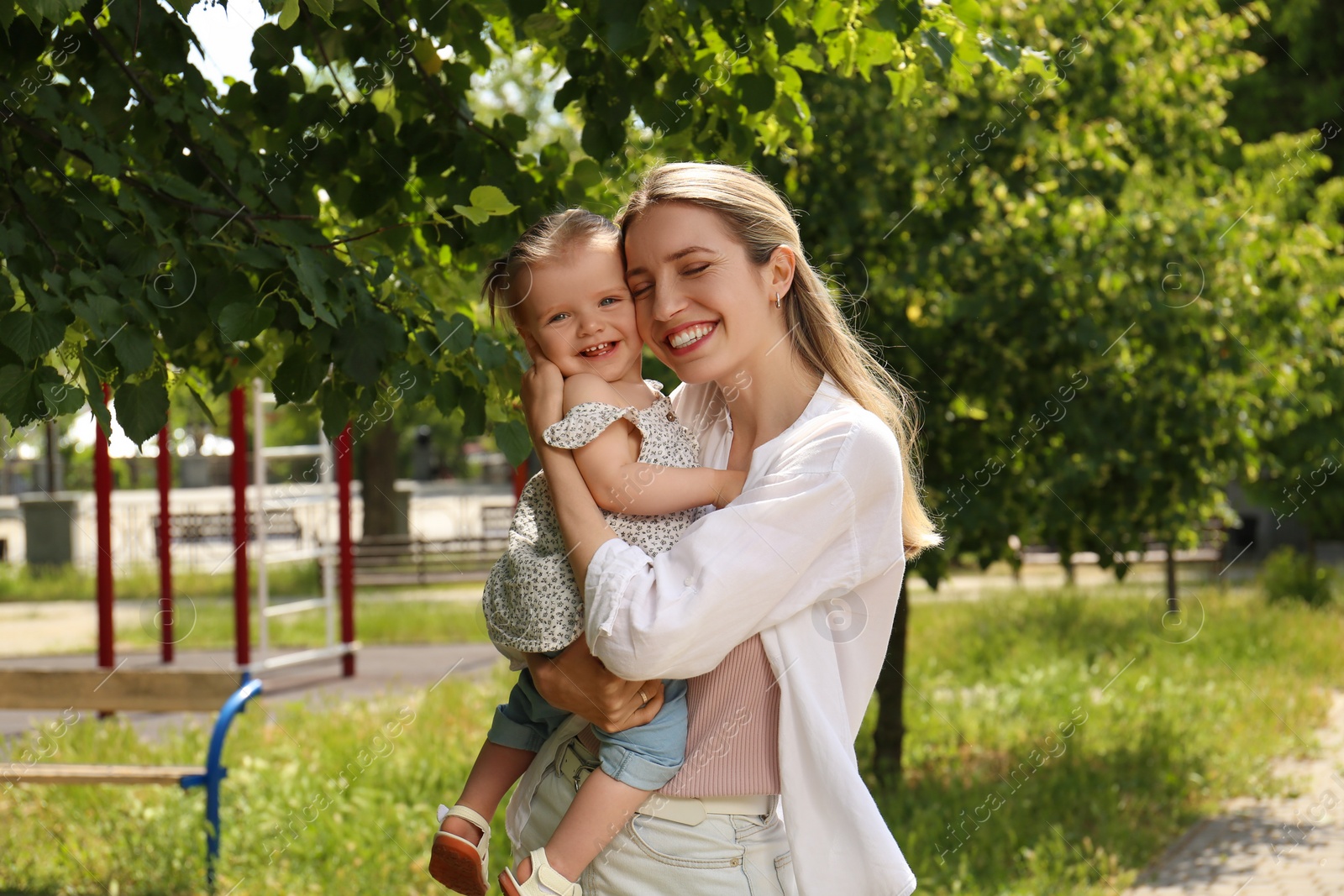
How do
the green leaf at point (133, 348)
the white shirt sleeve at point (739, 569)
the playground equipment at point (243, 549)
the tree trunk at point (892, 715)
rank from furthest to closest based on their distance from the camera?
the playground equipment at point (243, 549) < the tree trunk at point (892, 715) < the green leaf at point (133, 348) < the white shirt sleeve at point (739, 569)

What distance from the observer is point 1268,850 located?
6.05 meters

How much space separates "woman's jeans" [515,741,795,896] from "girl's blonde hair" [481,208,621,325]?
90cm

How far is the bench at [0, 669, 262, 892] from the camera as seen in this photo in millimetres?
5027

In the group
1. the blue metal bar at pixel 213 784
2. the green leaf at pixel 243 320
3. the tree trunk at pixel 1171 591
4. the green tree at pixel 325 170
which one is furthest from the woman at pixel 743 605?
the tree trunk at pixel 1171 591

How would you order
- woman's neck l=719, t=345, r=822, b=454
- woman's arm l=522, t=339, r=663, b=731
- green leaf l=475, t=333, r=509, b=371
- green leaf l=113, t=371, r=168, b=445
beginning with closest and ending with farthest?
woman's arm l=522, t=339, r=663, b=731
woman's neck l=719, t=345, r=822, b=454
green leaf l=113, t=371, r=168, b=445
green leaf l=475, t=333, r=509, b=371

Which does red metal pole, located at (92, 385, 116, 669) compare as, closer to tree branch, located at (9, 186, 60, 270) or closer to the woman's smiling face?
tree branch, located at (9, 186, 60, 270)

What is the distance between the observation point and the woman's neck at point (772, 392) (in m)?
2.16

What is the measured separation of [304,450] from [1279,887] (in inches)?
314

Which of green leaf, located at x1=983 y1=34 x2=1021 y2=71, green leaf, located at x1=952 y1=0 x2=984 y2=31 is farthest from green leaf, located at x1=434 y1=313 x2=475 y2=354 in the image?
green leaf, located at x1=983 y1=34 x2=1021 y2=71

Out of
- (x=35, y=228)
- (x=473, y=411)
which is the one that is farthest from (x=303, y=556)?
(x=35, y=228)

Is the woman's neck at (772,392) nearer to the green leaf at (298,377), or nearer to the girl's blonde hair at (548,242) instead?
the girl's blonde hair at (548,242)

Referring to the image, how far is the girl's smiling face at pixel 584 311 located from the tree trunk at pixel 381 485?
17.0 meters

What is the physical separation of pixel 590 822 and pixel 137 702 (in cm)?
484

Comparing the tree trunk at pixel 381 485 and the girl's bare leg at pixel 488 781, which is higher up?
the tree trunk at pixel 381 485
